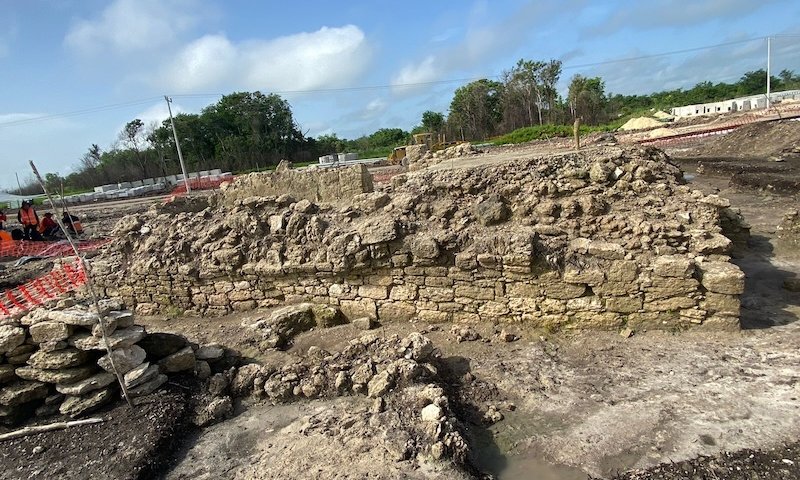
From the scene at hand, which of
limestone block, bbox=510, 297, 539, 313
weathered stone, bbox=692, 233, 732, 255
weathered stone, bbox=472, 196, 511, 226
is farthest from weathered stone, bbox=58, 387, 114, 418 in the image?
weathered stone, bbox=692, 233, 732, 255

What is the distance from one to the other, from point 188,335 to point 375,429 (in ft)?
14.6

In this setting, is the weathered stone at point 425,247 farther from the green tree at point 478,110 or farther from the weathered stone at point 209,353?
the green tree at point 478,110

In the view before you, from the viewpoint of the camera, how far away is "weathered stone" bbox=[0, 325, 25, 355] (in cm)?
465

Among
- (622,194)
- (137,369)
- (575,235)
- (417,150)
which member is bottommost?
(137,369)

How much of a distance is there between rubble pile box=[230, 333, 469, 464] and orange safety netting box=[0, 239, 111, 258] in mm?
13349

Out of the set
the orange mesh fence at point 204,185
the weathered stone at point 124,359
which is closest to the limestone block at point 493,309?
the weathered stone at point 124,359

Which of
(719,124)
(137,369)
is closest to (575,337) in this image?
(137,369)

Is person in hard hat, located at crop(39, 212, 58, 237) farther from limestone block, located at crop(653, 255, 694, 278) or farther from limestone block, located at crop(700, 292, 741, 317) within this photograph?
limestone block, located at crop(700, 292, 741, 317)

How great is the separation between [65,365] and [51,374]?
19 cm

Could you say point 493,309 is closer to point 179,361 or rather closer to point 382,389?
point 382,389

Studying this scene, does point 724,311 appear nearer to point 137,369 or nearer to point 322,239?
point 322,239

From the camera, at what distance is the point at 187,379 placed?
523 cm

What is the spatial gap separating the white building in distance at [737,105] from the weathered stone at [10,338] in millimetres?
50576

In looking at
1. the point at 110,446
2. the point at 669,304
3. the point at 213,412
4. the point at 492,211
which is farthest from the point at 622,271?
the point at 110,446
